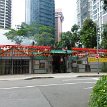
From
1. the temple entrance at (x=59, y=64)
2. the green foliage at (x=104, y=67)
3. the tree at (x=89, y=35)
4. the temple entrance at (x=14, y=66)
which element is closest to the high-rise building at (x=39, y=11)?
the tree at (x=89, y=35)

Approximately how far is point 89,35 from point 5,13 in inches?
1241

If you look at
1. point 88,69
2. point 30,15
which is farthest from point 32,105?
point 30,15

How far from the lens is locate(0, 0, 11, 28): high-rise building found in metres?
79.9

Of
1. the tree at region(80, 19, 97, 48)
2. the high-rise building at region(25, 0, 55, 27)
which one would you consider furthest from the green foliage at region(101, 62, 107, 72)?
the high-rise building at region(25, 0, 55, 27)

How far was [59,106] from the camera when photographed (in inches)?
469

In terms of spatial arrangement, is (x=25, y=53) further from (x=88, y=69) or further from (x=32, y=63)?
(x=88, y=69)

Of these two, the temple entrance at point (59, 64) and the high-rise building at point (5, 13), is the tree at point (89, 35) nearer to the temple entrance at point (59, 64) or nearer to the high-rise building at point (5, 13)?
the temple entrance at point (59, 64)

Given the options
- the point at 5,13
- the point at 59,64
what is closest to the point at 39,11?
the point at 5,13

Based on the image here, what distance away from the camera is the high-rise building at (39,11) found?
72500 mm

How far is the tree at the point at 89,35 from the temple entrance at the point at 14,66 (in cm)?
2088

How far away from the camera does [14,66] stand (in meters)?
37.3

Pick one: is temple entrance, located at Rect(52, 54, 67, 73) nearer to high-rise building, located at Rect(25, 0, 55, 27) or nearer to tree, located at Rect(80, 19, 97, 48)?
tree, located at Rect(80, 19, 97, 48)

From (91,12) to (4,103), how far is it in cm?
11015

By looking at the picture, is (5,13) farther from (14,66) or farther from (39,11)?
(14,66)
